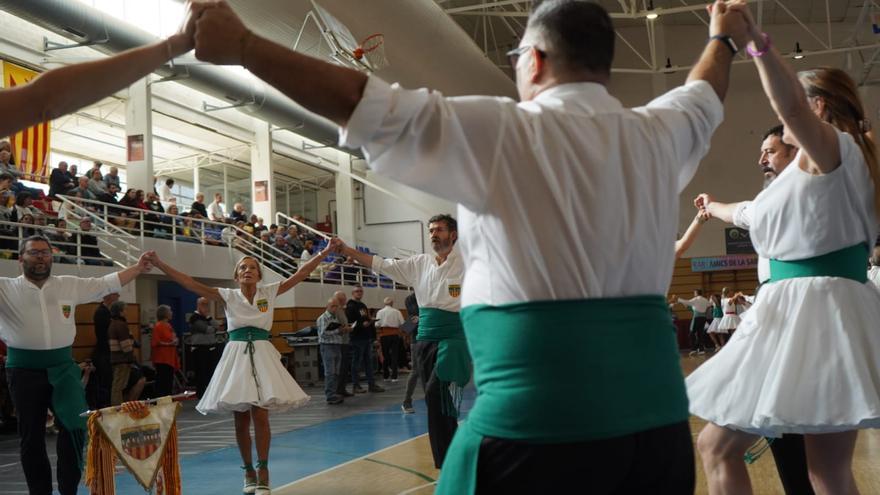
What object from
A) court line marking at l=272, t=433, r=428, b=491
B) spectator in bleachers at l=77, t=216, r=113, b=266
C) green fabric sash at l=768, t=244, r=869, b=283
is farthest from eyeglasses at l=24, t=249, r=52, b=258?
spectator in bleachers at l=77, t=216, r=113, b=266

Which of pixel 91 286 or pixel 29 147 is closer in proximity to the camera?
pixel 91 286

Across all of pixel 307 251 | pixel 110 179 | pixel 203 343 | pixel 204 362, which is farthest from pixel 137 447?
pixel 307 251

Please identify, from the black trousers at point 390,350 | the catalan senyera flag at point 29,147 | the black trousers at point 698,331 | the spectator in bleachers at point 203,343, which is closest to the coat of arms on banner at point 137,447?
the spectator in bleachers at point 203,343

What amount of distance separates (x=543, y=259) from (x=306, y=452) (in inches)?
254

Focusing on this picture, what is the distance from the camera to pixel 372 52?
43.0ft

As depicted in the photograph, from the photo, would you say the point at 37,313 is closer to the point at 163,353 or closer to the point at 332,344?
the point at 163,353

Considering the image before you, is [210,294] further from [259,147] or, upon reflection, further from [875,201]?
[259,147]

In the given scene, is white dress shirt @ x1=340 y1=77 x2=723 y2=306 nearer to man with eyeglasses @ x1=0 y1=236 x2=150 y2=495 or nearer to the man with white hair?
man with eyeglasses @ x1=0 y1=236 x2=150 y2=495

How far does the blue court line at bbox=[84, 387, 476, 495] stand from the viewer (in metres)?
6.21

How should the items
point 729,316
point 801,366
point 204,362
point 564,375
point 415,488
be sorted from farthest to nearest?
point 729,316 → point 204,362 → point 415,488 → point 801,366 → point 564,375

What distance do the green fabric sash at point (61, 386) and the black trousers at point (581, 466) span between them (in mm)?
4358

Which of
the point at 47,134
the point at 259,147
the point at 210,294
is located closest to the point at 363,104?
the point at 210,294

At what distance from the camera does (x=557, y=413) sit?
143cm

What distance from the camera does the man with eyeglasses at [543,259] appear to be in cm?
144
